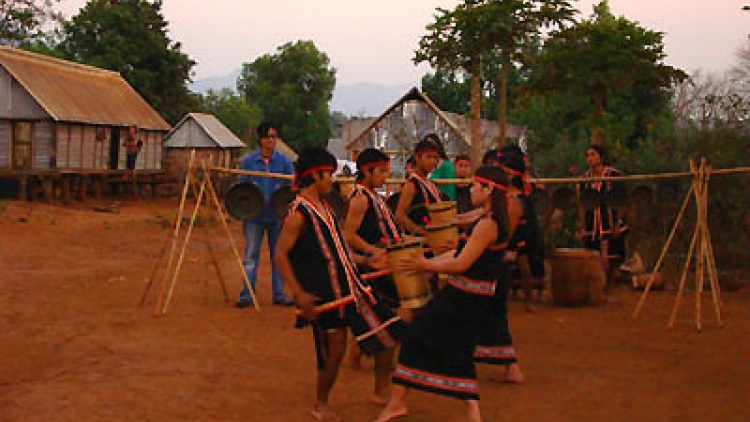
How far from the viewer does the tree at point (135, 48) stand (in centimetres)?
3856

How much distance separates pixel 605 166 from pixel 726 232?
3.78 meters

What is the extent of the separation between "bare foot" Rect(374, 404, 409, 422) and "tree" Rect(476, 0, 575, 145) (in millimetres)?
15420

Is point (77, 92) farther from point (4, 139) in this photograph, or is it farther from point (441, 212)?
point (441, 212)

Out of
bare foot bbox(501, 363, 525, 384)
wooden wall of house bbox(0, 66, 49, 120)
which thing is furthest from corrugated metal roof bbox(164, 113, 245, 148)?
bare foot bbox(501, 363, 525, 384)

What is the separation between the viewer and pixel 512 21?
20.9m

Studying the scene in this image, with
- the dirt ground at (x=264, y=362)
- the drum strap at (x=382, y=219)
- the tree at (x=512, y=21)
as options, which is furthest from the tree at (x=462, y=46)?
the drum strap at (x=382, y=219)

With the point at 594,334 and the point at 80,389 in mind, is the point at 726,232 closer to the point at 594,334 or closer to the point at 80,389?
the point at 594,334

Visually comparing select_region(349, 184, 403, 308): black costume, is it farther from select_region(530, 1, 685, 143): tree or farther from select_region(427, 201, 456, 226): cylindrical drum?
select_region(530, 1, 685, 143): tree

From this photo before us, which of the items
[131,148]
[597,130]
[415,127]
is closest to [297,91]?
[415,127]

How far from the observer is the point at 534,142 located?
29.5 meters

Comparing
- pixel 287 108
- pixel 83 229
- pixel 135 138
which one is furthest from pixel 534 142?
pixel 287 108

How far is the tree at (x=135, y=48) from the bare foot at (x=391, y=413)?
35987mm

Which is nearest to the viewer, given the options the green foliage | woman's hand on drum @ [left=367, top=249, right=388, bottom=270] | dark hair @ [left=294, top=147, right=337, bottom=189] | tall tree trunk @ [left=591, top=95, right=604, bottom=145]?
dark hair @ [left=294, top=147, right=337, bottom=189]

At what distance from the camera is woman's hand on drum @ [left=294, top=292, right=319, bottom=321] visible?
4918mm
